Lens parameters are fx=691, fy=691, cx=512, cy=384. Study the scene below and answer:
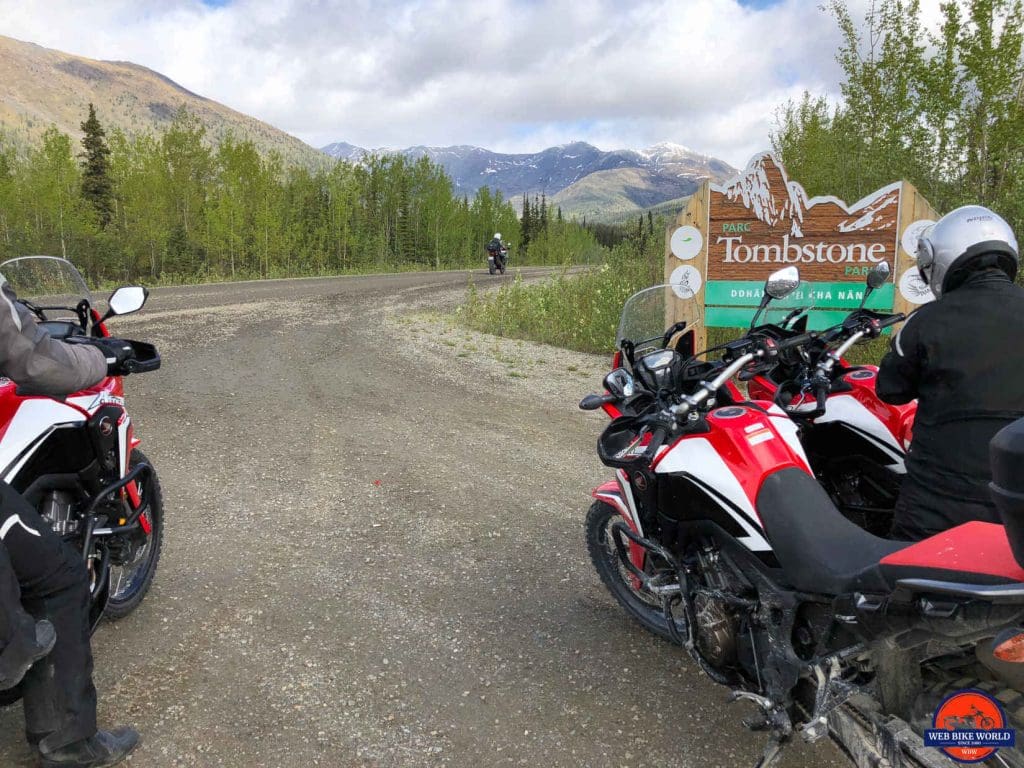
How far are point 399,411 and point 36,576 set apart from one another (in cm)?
478

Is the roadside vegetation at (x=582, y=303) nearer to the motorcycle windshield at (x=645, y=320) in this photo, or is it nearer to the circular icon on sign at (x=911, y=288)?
the circular icon on sign at (x=911, y=288)

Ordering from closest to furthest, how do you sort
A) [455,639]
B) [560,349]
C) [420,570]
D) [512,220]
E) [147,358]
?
[147,358] → [455,639] → [420,570] → [560,349] → [512,220]

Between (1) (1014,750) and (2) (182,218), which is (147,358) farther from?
(2) (182,218)

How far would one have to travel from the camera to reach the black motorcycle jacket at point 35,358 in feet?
6.63

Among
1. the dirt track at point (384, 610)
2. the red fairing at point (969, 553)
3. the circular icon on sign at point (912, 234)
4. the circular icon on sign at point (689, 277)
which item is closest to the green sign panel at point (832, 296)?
the circular icon on sign at point (912, 234)

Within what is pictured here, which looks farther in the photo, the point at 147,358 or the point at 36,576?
the point at 147,358

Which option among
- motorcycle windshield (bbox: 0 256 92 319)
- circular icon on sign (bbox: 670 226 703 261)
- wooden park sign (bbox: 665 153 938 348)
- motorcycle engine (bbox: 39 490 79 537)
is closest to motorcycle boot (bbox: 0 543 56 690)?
motorcycle engine (bbox: 39 490 79 537)

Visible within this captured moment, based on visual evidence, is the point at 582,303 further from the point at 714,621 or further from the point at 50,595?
the point at 50,595

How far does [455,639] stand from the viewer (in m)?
3.11

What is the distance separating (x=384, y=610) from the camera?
333 cm

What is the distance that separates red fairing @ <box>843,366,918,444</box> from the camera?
115 inches

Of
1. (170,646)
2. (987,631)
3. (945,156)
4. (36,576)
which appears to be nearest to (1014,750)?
(987,631)

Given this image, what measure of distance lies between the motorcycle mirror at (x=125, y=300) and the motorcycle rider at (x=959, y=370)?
295cm
